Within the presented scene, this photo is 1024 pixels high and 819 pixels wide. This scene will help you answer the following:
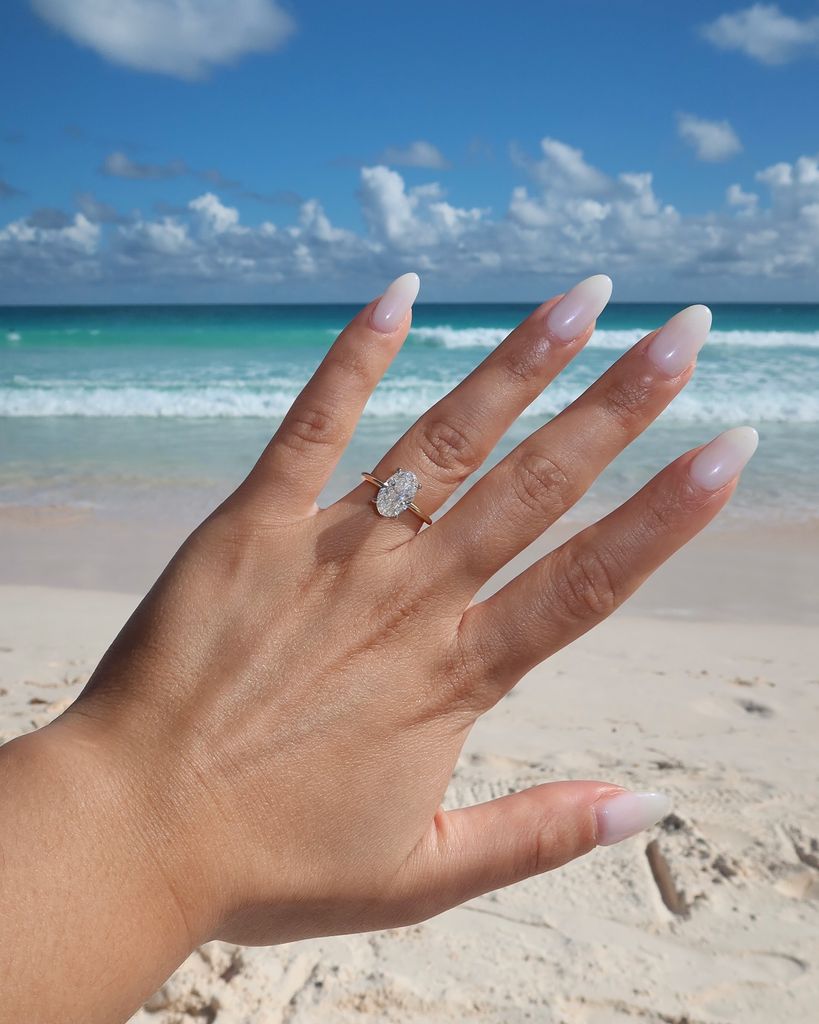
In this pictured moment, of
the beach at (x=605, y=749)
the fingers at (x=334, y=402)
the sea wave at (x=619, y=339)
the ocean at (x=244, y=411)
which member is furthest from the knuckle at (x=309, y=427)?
the sea wave at (x=619, y=339)

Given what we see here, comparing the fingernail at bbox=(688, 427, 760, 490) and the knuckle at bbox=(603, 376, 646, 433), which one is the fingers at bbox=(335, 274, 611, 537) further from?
the fingernail at bbox=(688, 427, 760, 490)

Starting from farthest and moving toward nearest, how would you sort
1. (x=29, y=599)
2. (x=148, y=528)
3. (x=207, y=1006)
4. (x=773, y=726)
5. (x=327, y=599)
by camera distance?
1. (x=148, y=528)
2. (x=29, y=599)
3. (x=773, y=726)
4. (x=207, y=1006)
5. (x=327, y=599)

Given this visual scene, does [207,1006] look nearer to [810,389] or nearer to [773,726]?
[773,726]

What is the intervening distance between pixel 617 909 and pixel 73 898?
5.52 feet

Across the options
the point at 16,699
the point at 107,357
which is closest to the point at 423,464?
the point at 16,699

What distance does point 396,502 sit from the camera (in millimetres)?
1430

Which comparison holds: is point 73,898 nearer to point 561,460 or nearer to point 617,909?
point 561,460

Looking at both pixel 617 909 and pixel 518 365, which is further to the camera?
pixel 617 909

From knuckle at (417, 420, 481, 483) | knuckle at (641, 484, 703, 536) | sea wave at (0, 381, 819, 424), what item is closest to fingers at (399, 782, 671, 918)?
knuckle at (641, 484, 703, 536)

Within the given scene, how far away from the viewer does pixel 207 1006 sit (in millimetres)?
2027

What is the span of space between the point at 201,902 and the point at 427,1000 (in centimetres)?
108

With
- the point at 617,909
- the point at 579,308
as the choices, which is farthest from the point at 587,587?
the point at 617,909

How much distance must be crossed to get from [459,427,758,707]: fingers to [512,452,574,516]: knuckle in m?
0.07

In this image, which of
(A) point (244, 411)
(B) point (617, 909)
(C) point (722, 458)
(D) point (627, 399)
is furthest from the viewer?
(A) point (244, 411)
